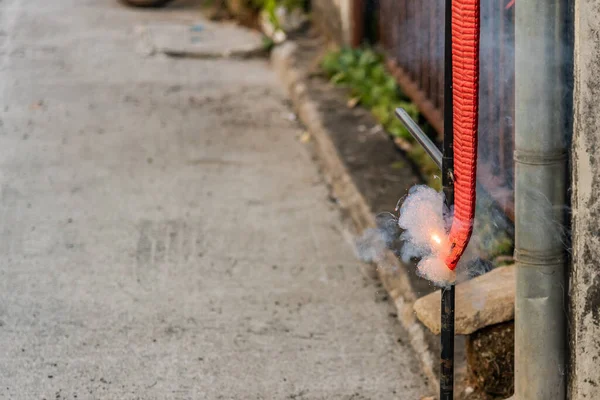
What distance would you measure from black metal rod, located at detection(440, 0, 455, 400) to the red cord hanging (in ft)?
0.05

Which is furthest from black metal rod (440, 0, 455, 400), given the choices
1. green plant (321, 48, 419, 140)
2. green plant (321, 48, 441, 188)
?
green plant (321, 48, 419, 140)

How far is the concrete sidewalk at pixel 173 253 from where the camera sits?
12.7ft

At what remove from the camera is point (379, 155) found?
609 cm

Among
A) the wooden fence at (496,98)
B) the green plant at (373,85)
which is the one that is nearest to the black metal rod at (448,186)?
the wooden fence at (496,98)

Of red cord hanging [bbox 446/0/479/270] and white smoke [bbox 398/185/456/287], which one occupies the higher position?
red cord hanging [bbox 446/0/479/270]

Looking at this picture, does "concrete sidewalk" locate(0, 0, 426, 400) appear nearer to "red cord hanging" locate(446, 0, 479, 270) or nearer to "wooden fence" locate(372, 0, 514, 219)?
"wooden fence" locate(372, 0, 514, 219)

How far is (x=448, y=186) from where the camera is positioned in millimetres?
2701

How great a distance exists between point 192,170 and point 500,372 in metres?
2.95

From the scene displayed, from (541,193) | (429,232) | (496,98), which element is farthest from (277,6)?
(541,193)

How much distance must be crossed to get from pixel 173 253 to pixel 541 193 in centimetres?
251

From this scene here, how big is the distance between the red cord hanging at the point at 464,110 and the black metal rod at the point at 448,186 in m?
0.01

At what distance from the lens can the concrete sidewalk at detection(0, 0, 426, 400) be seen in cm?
388

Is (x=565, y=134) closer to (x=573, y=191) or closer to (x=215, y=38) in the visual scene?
(x=573, y=191)

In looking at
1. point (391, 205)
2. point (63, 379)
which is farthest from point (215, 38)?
point (63, 379)
